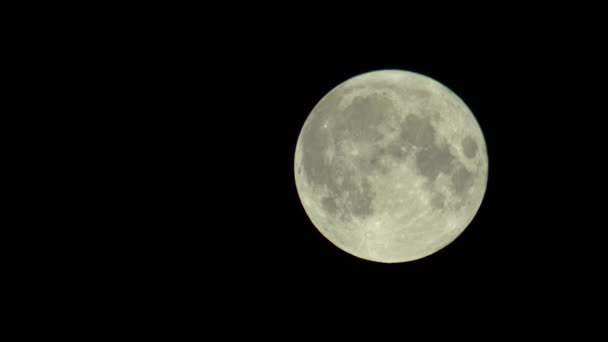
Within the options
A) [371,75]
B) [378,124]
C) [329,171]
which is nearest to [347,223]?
[329,171]

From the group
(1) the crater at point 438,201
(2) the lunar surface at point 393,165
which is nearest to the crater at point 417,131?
(2) the lunar surface at point 393,165

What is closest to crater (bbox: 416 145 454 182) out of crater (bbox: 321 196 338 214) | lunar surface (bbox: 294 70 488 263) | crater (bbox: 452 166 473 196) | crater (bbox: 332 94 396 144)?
lunar surface (bbox: 294 70 488 263)

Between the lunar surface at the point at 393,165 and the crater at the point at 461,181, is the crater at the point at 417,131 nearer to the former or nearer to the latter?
the lunar surface at the point at 393,165

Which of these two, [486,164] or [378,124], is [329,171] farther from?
[486,164]

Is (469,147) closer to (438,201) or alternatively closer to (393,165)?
(438,201)

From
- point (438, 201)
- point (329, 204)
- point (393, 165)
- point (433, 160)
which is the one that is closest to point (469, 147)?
point (433, 160)

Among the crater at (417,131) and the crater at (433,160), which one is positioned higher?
the crater at (417,131)

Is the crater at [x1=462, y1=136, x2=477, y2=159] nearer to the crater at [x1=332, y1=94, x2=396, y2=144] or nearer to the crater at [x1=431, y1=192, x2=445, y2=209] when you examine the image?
the crater at [x1=431, y1=192, x2=445, y2=209]
